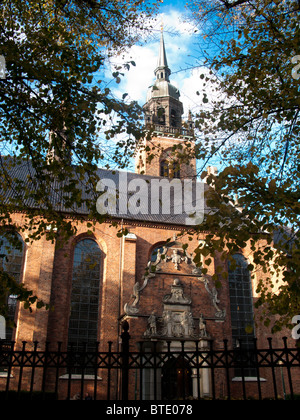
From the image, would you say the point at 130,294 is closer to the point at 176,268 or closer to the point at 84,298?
the point at 84,298

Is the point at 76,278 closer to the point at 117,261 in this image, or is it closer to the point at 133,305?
the point at 117,261

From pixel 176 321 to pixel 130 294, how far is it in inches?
99.8

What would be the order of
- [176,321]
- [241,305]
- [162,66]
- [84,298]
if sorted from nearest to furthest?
[176,321], [84,298], [241,305], [162,66]

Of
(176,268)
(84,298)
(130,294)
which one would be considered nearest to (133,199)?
(176,268)

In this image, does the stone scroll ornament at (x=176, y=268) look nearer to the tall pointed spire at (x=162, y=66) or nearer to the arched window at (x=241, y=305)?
the arched window at (x=241, y=305)

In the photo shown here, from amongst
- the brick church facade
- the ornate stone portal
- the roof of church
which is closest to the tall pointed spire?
the roof of church

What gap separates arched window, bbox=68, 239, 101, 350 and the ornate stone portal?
3.33 meters

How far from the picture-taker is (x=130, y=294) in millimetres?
18266

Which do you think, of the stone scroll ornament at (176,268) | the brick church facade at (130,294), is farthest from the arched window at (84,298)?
the stone scroll ornament at (176,268)

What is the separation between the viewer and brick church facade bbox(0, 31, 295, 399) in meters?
16.8

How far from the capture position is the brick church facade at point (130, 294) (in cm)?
1675

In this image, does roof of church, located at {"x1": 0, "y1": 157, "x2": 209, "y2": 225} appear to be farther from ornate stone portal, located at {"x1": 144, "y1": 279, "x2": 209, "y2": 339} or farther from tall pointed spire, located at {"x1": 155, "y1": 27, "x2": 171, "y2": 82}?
tall pointed spire, located at {"x1": 155, "y1": 27, "x2": 171, "y2": 82}

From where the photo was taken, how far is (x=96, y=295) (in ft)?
62.4

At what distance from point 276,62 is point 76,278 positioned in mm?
14915
